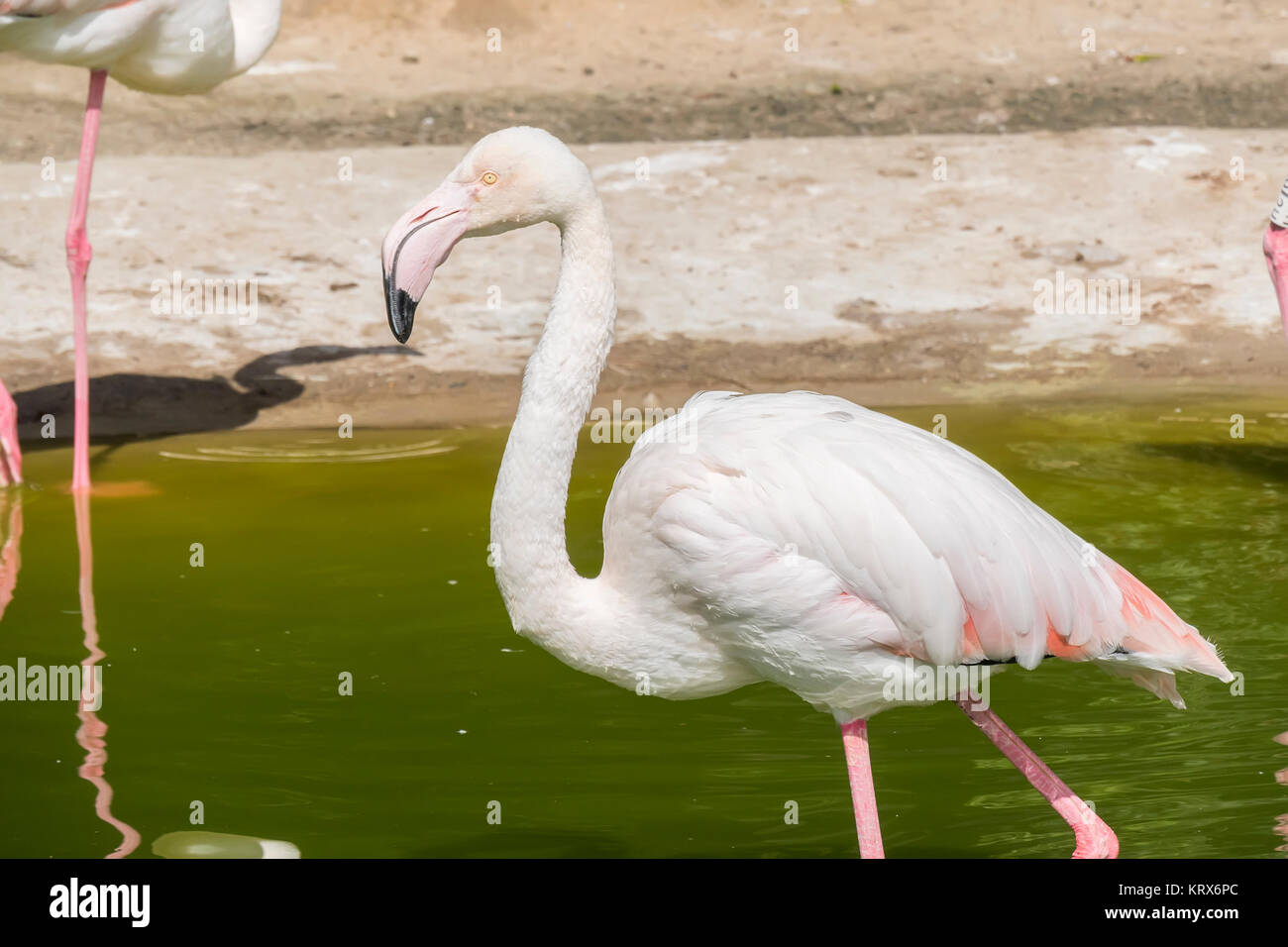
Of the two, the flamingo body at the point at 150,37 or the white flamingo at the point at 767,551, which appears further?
the flamingo body at the point at 150,37

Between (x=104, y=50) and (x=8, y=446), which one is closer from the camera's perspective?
(x=8, y=446)

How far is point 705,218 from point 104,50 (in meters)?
3.39

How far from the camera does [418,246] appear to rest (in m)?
3.49

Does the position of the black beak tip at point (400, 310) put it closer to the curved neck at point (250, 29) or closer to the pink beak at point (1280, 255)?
the pink beak at point (1280, 255)

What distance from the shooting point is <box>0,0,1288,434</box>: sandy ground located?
7855mm

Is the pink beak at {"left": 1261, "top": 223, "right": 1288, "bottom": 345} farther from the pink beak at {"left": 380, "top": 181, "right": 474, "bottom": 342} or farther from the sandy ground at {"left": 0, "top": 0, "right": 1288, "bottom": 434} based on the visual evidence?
the pink beak at {"left": 380, "top": 181, "right": 474, "bottom": 342}

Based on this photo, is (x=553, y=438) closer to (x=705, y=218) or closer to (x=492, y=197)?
(x=492, y=197)

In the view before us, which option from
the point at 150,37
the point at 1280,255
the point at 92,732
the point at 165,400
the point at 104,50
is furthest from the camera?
the point at 165,400

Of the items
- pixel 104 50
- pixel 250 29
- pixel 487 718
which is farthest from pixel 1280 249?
pixel 104 50

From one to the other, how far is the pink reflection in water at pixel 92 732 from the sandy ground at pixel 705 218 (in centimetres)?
184

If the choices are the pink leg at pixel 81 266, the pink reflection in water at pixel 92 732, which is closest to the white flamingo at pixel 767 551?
the pink reflection in water at pixel 92 732

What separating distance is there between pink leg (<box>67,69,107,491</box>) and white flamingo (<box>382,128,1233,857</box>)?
10.9ft

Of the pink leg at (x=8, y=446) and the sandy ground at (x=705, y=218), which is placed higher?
the sandy ground at (x=705, y=218)

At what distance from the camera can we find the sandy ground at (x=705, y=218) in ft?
25.8
